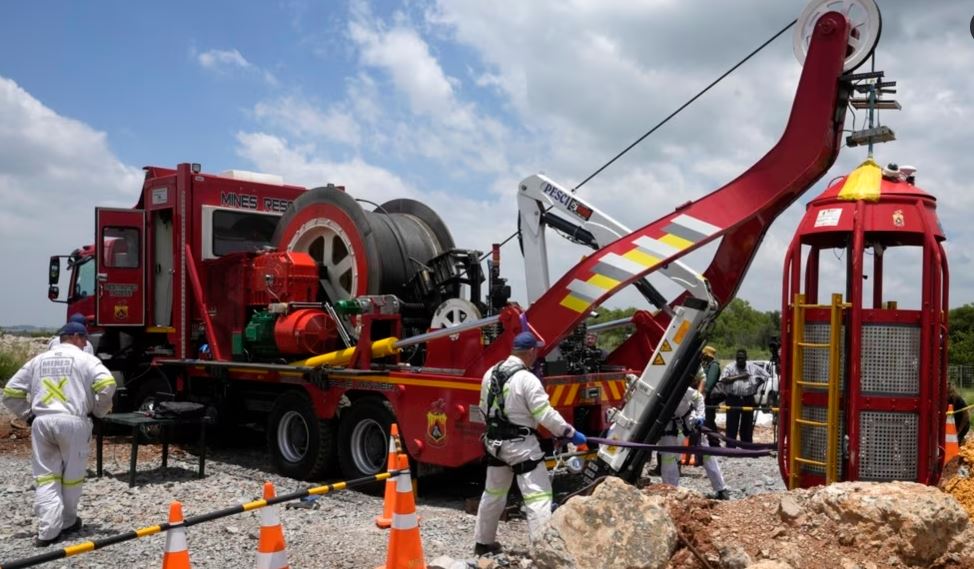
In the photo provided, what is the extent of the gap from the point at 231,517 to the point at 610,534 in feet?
12.9

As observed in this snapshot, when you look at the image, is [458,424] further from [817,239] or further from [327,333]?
[817,239]

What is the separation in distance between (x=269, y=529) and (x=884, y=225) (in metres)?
4.38

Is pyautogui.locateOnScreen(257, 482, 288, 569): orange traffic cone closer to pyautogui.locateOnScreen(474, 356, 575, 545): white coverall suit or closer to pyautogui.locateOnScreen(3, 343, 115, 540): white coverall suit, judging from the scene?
pyautogui.locateOnScreen(474, 356, 575, 545): white coverall suit

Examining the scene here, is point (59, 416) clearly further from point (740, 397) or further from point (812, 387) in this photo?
point (740, 397)

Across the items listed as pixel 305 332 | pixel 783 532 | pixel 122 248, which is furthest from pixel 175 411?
pixel 783 532

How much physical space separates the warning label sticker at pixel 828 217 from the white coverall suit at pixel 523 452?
2.26 metres

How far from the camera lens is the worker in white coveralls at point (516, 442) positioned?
6.50 m

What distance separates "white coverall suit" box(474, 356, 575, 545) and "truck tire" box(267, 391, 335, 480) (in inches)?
138

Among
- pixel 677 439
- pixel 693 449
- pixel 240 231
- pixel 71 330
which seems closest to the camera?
pixel 693 449

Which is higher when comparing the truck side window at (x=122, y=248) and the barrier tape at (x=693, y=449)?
the truck side window at (x=122, y=248)

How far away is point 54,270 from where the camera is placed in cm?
1326

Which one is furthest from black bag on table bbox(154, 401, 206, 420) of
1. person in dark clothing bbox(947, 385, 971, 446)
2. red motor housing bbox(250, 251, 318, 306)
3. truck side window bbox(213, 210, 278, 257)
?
person in dark clothing bbox(947, 385, 971, 446)

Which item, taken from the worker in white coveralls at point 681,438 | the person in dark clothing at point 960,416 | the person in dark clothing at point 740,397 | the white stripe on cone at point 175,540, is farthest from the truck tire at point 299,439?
the person in dark clothing at point 960,416

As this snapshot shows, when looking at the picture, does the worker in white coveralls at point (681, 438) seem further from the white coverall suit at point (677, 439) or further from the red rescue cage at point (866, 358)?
the red rescue cage at point (866, 358)
